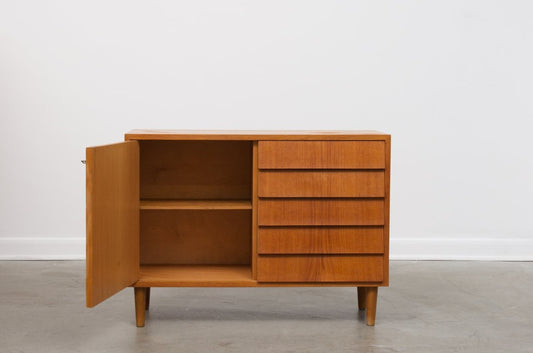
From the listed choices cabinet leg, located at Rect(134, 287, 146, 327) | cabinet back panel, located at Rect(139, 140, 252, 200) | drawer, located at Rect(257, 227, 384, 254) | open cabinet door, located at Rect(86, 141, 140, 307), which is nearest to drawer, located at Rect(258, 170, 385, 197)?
drawer, located at Rect(257, 227, 384, 254)

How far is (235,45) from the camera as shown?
4.83 m

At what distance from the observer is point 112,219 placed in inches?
112

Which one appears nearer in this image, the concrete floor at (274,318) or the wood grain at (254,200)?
the concrete floor at (274,318)

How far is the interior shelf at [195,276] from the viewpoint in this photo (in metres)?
3.17

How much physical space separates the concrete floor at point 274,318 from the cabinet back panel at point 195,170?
583mm

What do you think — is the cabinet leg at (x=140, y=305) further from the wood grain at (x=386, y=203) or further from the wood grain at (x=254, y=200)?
the wood grain at (x=386, y=203)

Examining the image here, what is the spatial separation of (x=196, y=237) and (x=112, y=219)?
75cm

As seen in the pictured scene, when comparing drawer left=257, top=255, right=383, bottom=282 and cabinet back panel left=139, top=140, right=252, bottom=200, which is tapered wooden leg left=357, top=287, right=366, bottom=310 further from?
cabinet back panel left=139, top=140, right=252, bottom=200

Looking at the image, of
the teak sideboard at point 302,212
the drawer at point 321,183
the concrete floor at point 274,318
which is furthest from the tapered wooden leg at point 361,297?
the drawer at point 321,183

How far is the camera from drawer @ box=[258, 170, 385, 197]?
315 cm

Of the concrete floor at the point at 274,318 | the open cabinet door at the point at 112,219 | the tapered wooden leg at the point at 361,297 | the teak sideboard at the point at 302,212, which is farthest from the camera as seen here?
the tapered wooden leg at the point at 361,297

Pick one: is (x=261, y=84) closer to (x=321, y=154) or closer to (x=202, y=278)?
(x=321, y=154)

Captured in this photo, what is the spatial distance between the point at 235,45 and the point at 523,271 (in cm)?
240

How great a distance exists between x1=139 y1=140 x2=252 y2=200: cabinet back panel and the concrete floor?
1.91ft
